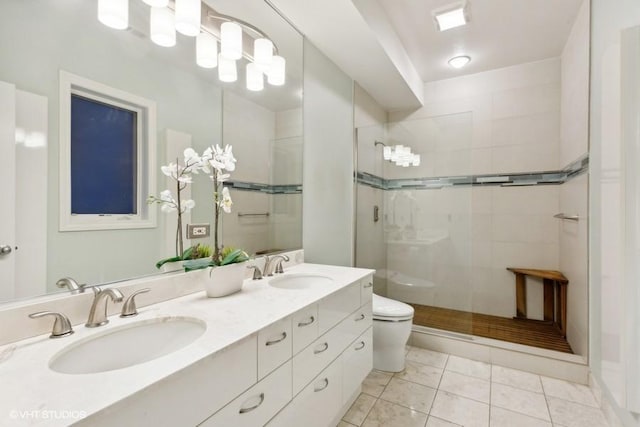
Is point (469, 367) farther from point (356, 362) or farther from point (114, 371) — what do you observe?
point (114, 371)

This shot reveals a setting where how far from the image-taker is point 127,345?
0.94m

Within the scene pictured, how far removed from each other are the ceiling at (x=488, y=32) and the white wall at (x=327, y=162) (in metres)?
0.60

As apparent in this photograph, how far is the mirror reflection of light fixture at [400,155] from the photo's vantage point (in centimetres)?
295

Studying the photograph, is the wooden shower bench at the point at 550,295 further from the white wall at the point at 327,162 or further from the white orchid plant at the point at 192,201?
the white orchid plant at the point at 192,201

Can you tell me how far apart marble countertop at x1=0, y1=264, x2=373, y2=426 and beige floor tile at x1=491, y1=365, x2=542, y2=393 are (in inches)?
65.4

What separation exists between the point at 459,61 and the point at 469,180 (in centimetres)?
109

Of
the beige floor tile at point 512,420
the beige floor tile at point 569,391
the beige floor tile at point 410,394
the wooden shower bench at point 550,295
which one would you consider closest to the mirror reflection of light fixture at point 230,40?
the beige floor tile at point 410,394

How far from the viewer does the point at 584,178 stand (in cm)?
199

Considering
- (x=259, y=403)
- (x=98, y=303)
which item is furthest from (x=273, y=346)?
(x=98, y=303)

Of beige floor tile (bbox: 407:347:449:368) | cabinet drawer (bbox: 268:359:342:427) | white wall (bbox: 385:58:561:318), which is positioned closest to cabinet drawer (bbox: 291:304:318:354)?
cabinet drawer (bbox: 268:359:342:427)

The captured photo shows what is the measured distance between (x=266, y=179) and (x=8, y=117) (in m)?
1.19

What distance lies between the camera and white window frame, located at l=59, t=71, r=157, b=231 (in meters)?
0.98

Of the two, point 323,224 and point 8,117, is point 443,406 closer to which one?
point 323,224

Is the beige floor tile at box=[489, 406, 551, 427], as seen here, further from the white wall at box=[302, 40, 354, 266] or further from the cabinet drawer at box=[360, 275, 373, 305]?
the white wall at box=[302, 40, 354, 266]
